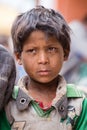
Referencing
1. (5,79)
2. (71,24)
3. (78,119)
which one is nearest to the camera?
(5,79)

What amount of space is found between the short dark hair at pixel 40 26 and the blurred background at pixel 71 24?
2920mm

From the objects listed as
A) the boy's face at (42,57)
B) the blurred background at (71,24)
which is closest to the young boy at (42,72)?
the boy's face at (42,57)

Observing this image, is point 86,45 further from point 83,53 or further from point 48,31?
point 48,31

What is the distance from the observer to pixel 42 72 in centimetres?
205

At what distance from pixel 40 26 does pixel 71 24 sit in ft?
15.0

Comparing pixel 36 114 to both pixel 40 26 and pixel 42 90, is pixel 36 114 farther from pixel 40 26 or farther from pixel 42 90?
pixel 40 26

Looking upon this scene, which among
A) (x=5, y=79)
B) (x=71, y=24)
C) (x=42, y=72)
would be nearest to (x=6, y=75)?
(x=5, y=79)

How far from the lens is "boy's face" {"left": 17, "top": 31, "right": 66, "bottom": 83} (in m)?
2.04

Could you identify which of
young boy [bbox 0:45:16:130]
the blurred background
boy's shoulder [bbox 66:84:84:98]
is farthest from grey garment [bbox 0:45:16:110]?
the blurred background

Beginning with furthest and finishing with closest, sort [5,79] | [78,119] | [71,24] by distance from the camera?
1. [71,24]
2. [78,119]
3. [5,79]

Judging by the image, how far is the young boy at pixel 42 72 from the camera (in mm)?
2053

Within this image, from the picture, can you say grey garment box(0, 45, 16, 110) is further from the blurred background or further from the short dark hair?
the blurred background

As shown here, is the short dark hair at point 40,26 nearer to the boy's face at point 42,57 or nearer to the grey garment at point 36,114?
the boy's face at point 42,57

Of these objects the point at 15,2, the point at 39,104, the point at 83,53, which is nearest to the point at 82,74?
the point at 83,53
